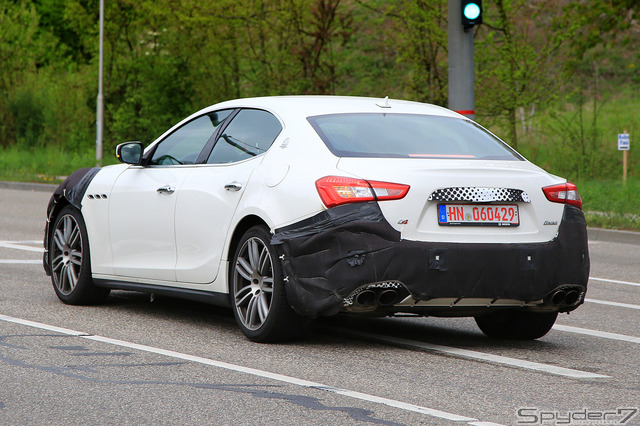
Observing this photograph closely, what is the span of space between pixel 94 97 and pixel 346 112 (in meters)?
33.1

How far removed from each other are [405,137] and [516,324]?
1486mm

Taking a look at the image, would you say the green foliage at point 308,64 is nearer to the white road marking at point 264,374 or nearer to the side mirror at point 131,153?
the side mirror at point 131,153

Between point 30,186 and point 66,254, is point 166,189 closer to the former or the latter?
point 66,254

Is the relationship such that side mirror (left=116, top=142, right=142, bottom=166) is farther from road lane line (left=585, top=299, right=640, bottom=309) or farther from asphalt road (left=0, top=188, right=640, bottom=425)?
road lane line (left=585, top=299, right=640, bottom=309)

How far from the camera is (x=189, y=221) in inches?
294

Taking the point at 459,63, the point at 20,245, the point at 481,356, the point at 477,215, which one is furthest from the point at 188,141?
the point at 459,63

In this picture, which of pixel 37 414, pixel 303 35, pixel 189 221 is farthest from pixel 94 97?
pixel 37 414

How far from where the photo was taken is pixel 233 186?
23.3ft

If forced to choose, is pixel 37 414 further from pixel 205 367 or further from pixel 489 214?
pixel 489 214

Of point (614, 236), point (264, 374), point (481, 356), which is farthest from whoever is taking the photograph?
point (614, 236)

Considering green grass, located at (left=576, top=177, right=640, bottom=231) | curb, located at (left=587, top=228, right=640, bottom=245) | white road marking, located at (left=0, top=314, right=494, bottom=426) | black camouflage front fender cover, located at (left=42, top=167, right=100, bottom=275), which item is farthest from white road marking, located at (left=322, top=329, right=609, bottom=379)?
green grass, located at (left=576, top=177, right=640, bottom=231)

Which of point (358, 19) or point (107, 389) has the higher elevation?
point (358, 19)

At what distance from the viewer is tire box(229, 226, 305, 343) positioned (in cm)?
665

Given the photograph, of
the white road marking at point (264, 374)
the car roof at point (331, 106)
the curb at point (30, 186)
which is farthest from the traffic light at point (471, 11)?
the curb at point (30, 186)
